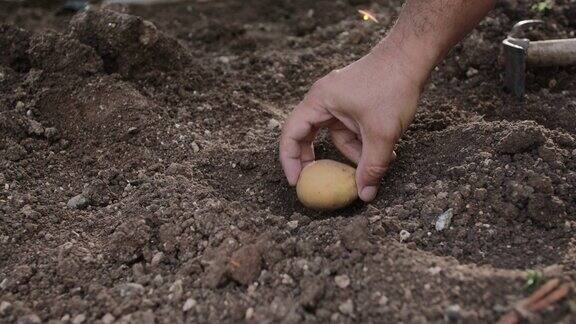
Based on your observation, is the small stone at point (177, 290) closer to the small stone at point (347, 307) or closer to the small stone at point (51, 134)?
the small stone at point (347, 307)

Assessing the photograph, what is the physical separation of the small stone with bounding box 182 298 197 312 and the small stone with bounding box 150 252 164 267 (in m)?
0.27

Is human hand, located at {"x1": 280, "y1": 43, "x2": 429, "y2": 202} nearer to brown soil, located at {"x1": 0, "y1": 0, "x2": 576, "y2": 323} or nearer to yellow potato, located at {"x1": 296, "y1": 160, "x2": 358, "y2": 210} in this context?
yellow potato, located at {"x1": 296, "y1": 160, "x2": 358, "y2": 210}

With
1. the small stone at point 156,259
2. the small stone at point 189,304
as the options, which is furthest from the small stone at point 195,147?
the small stone at point 189,304

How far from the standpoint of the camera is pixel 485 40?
395cm

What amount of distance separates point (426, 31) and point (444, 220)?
74 cm

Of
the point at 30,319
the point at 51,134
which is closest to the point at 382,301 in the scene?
the point at 30,319

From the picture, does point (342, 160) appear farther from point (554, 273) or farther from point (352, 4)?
point (352, 4)

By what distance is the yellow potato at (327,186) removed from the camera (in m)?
2.84

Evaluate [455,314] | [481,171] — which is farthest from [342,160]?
[455,314]

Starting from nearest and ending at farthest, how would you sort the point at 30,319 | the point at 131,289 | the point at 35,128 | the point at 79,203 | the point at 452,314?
the point at 452,314, the point at 30,319, the point at 131,289, the point at 79,203, the point at 35,128

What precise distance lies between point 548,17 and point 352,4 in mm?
1372

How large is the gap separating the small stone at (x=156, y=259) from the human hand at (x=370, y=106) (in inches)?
29.9

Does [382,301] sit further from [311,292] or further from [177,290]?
[177,290]

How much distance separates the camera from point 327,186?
2.82m
